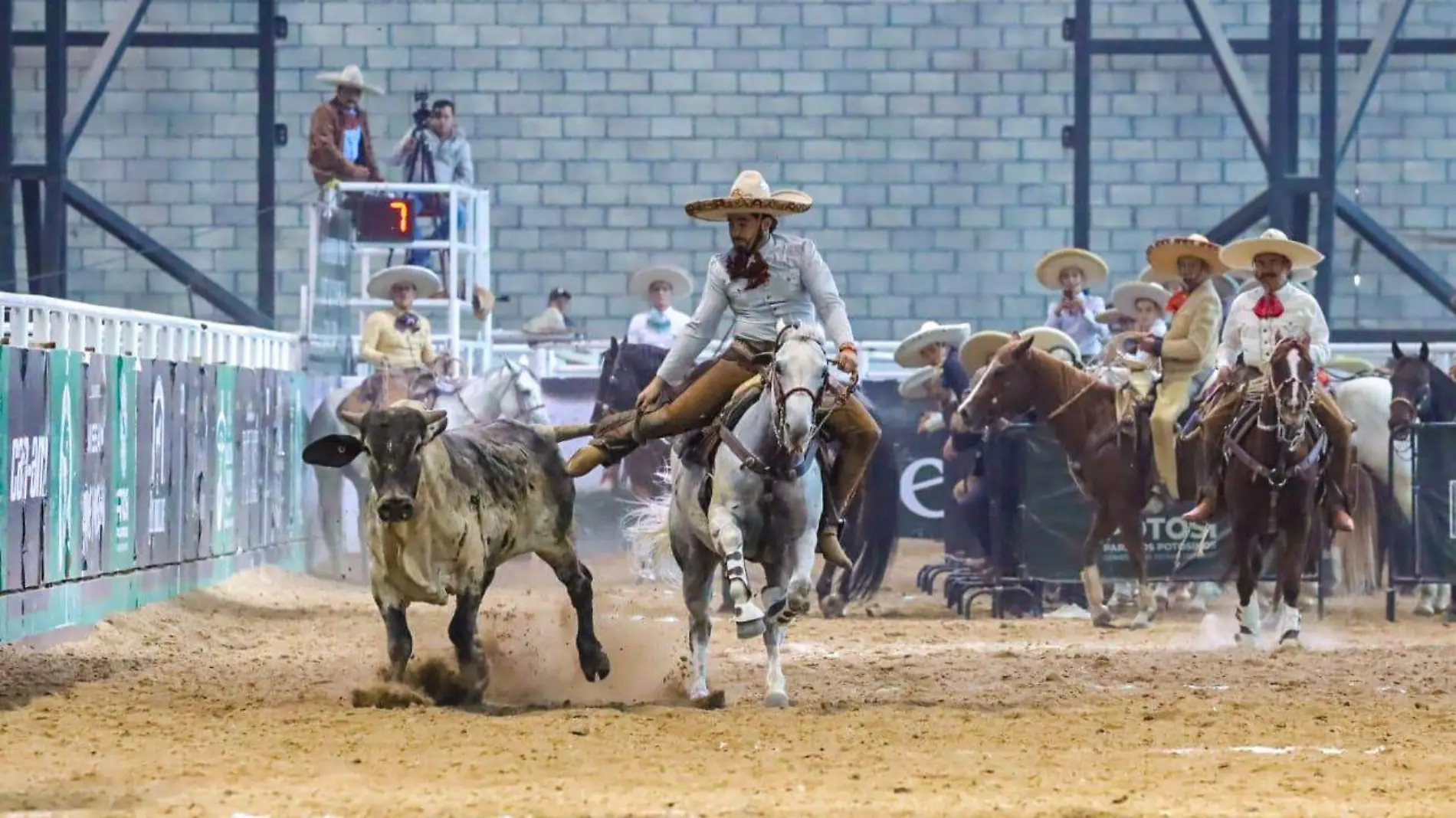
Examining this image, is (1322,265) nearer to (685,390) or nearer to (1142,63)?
(1142,63)

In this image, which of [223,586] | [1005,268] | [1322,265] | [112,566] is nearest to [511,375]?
[223,586]

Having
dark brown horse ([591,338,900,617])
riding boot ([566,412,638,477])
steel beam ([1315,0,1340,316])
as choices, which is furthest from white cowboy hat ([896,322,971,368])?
riding boot ([566,412,638,477])

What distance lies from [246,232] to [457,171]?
19.6ft

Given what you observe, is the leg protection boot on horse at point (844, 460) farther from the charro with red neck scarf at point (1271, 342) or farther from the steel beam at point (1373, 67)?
the steel beam at point (1373, 67)

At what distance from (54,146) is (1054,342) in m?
9.87

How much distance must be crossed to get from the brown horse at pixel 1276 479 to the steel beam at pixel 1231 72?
30.8 ft

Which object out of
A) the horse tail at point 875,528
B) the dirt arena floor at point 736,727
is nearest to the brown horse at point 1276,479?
the dirt arena floor at point 736,727

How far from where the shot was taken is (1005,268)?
28406mm

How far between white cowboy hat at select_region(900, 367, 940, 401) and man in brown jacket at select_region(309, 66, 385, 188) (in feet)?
17.4

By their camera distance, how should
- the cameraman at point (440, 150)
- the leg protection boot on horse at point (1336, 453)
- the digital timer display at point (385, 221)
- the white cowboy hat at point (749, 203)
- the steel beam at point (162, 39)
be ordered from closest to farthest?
1. the white cowboy hat at point (749, 203)
2. the leg protection boot on horse at point (1336, 453)
3. the digital timer display at point (385, 221)
4. the cameraman at point (440, 150)
5. the steel beam at point (162, 39)

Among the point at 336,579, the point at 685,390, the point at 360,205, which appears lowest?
the point at 336,579

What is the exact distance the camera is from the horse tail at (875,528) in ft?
57.4

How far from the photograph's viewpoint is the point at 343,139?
2242 centimetres

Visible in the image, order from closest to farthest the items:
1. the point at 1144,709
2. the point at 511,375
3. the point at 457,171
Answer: the point at 1144,709, the point at 511,375, the point at 457,171
